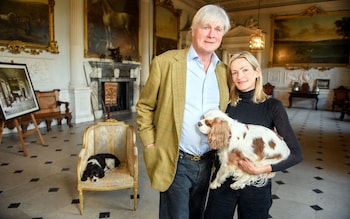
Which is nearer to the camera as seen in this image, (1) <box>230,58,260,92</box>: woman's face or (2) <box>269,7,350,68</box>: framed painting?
(1) <box>230,58,260,92</box>: woman's face

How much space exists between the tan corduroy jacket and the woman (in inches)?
4.4

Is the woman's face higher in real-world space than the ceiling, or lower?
lower

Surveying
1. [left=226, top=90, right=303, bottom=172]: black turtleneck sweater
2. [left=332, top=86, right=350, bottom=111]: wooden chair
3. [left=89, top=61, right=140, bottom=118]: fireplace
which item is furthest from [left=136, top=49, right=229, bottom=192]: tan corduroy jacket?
[left=332, top=86, right=350, bottom=111]: wooden chair

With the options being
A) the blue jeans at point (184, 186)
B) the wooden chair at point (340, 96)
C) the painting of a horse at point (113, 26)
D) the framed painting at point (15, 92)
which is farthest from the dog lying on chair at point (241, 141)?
the wooden chair at point (340, 96)

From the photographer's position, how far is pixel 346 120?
951 centimetres

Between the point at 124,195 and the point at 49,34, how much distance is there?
18.5 feet

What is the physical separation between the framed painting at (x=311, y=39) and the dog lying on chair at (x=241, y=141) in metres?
12.8

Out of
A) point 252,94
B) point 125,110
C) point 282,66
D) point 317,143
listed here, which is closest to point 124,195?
point 252,94

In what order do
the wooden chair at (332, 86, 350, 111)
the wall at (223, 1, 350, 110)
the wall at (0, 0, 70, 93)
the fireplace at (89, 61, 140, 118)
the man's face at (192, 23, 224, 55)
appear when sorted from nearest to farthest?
the man's face at (192, 23, 224, 55)
the wall at (0, 0, 70, 93)
the fireplace at (89, 61, 140, 118)
the wooden chair at (332, 86, 350, 111)
the wall at (223, 1, 350, 110)

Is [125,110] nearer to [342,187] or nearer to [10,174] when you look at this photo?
[10,174]

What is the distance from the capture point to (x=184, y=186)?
1.57 m

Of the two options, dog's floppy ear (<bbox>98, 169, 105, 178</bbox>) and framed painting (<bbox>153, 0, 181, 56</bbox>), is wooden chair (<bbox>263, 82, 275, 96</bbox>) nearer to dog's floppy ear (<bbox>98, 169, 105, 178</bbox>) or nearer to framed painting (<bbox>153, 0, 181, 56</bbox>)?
framed painting (<bbox>153, 0, 181, 56</bbox>)

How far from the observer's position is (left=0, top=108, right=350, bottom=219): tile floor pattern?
2.94 meters

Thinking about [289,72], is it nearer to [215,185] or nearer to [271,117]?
[271,117]
